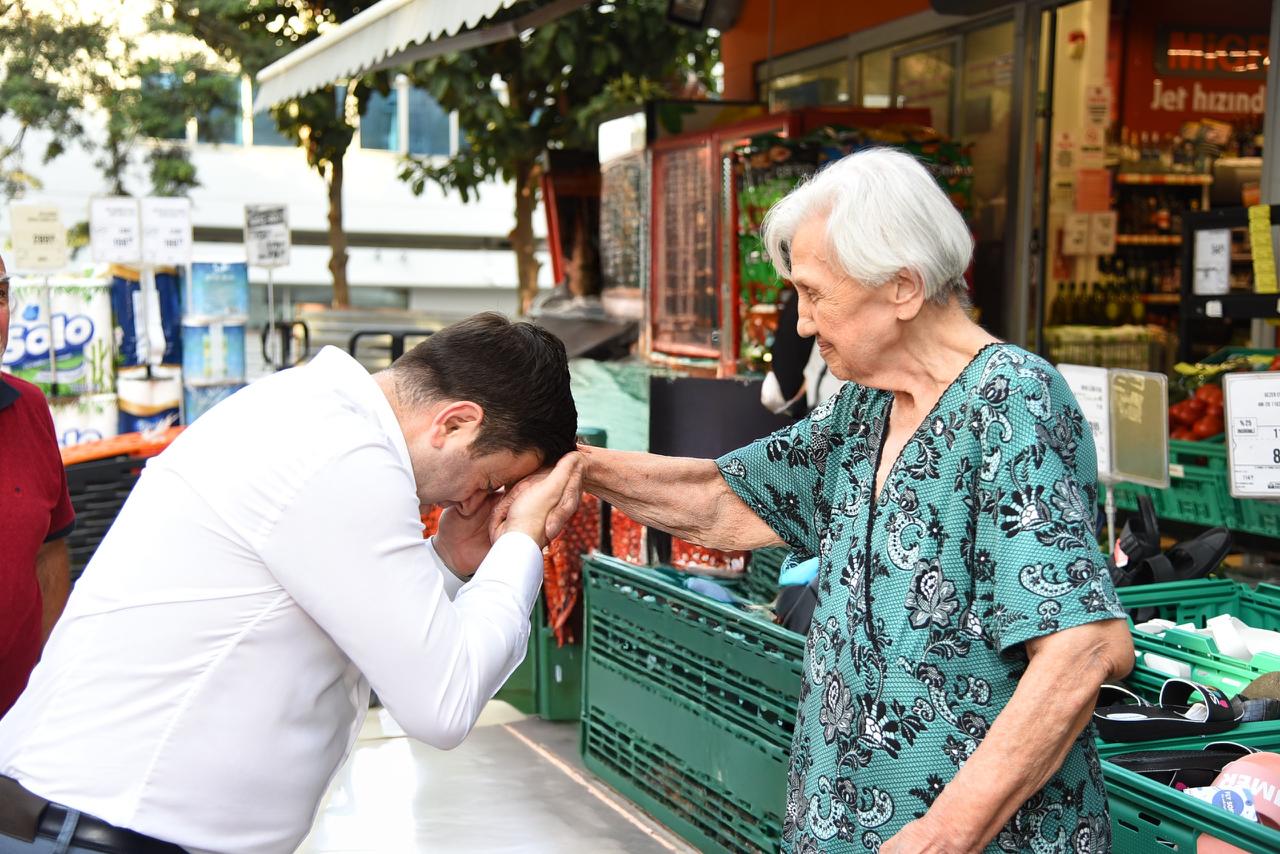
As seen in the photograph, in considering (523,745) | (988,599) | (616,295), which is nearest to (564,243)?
(616,295)

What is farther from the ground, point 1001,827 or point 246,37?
point 246,37

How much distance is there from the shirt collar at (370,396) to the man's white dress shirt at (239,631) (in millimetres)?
42

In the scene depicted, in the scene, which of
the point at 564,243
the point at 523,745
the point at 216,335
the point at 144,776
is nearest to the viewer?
the point at 144,776

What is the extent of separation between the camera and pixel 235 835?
5.47 ft

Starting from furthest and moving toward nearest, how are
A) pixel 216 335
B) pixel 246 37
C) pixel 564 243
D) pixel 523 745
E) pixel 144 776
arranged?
1. pixel 246 37
2. pixel 564 243
3. pixel 216 335
4. pixel 523 745
5. pixel 144 776

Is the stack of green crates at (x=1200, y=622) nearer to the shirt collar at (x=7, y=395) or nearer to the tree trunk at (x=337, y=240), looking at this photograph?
the shirt collar at (x=7, y=395)

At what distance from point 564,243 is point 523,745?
23.1 ft

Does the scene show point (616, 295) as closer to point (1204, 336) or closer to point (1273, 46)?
point (1204, 336)

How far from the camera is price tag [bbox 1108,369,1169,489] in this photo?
157 inches

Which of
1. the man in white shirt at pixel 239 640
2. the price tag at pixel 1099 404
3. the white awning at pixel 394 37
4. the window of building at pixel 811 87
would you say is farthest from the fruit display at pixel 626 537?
the window of building at pixel 811 87

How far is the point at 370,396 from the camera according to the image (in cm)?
173

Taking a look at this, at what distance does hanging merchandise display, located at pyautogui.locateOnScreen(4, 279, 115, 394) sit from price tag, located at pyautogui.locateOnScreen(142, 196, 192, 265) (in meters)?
1.15

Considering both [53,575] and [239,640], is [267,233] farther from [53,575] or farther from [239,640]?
[239,640]

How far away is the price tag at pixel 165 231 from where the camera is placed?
7.79 m
